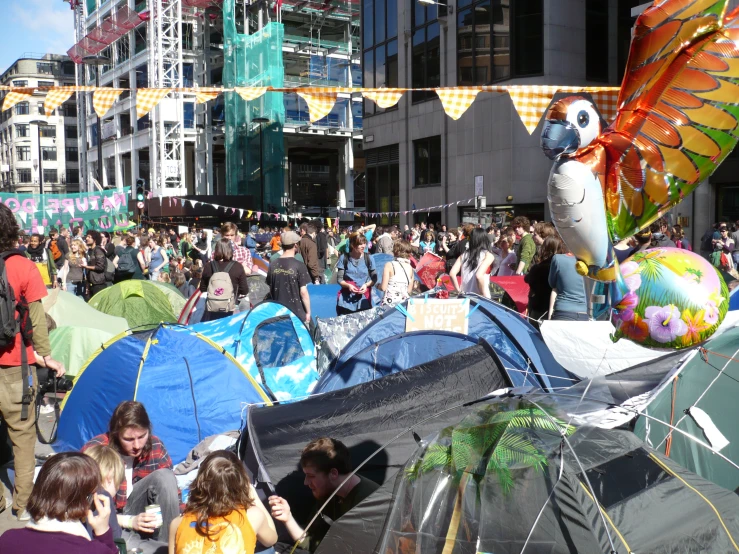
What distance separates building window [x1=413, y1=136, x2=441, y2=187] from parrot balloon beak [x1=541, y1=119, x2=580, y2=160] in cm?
2293

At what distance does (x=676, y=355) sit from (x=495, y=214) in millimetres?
18599

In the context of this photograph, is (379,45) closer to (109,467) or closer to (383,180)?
(383,180)

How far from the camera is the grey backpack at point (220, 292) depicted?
754cm

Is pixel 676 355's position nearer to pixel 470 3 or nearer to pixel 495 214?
pixel 495 214

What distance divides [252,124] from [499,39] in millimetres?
18704

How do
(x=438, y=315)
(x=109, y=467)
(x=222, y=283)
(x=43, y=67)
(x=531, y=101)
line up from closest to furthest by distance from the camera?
1. (x=109, y=467)
2. (x=438, y=315)
3. (x=222, y=283)
4. (x=531, y=101)
5. (x=43, y=67)

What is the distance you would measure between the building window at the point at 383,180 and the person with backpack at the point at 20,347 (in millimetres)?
24249

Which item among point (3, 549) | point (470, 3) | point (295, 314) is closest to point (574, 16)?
point (470, 3)

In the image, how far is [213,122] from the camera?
43.2 metres

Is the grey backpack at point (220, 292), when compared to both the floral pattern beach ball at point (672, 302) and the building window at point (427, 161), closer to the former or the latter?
the floral pattern beach ball at point (672, 302)

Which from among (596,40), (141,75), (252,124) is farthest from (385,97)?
(141,75)

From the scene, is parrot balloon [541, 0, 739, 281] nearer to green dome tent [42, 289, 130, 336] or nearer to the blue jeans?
the blue jeans

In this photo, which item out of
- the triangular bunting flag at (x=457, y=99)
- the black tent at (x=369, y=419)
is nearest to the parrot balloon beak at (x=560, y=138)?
the black tent at (x=369, y=419)

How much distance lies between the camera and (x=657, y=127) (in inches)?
127
